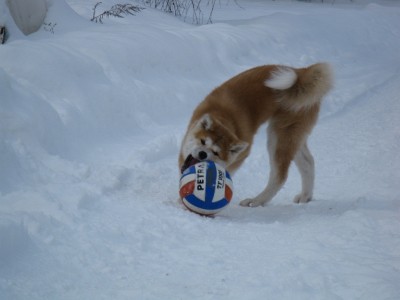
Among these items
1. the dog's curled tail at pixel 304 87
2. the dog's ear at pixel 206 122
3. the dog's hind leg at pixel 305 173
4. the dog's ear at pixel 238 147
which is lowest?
the dog's hind leg at pixel 305 173

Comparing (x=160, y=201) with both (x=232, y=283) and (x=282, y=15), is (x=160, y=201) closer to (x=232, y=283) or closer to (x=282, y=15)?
(x=232, y=283)

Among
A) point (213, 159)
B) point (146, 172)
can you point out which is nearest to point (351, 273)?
point (213, 159)

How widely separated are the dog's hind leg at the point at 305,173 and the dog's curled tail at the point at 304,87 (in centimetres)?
45

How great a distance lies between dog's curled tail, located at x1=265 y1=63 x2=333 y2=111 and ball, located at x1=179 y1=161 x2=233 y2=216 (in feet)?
3.76

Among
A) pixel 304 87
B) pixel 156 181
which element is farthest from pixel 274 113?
pixel 156 181

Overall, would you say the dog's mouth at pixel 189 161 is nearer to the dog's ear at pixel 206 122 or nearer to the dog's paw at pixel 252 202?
the dog's ear at pixel 206 122

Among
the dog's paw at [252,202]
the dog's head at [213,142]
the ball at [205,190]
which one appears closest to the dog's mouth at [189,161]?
the dog's head at [213,142]

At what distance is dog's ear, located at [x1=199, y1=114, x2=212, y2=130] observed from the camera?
4305 millimetres

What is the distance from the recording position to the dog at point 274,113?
4514 millimetres

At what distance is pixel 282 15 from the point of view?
11141 mm

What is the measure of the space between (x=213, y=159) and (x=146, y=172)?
2.14ft

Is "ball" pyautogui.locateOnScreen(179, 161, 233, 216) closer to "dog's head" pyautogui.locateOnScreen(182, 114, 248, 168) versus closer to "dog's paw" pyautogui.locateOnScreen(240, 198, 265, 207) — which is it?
"dog's head" pyautogui.locateOnScreen(182, 114, 248, 168)

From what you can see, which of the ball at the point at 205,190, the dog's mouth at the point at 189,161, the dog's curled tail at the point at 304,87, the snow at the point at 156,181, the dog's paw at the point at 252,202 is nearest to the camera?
the snow at the point at 156,181

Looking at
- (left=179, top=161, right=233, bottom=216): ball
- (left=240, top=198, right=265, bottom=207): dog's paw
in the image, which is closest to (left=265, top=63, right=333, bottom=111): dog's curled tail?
(left=240, top=198, right=265, bottom=207): dog's paw
